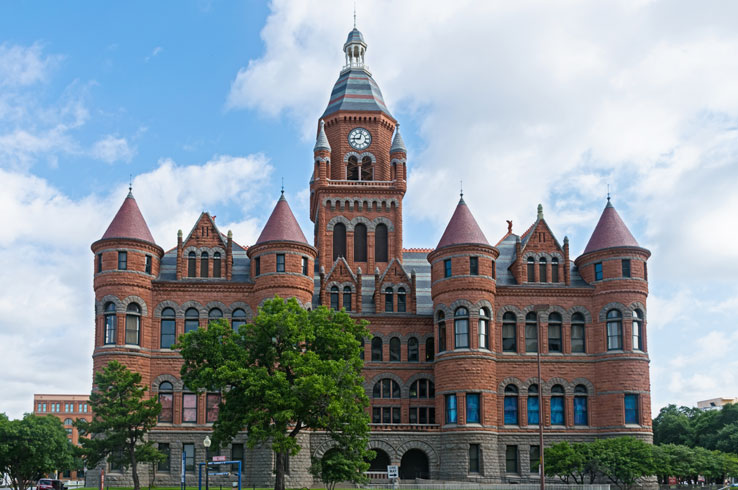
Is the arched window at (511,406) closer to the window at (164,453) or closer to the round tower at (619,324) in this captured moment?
the round tower at (619,324)

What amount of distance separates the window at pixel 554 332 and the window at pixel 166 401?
88.0 feet

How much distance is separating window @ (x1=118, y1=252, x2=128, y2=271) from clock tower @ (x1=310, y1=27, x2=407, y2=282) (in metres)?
15.5

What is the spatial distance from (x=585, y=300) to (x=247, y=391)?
94.1 feet

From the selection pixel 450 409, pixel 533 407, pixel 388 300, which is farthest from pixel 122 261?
pixel 533 407

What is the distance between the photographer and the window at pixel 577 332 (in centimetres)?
6512

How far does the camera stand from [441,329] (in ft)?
211

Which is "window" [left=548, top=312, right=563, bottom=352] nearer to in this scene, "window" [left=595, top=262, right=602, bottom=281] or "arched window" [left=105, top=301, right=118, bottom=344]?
"window" [left=595, top=262, right=602, bottom=281]

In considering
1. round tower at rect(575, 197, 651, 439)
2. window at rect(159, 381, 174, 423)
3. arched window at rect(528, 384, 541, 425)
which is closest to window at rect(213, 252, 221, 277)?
window at rect(159, 381, 174, 423)

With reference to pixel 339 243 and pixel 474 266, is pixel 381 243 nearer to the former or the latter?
pixel 339 243

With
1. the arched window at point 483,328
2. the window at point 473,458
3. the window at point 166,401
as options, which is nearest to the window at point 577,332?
the arched window at point 483,328

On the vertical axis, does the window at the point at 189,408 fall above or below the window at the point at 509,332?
below

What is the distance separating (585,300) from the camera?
65500 mm

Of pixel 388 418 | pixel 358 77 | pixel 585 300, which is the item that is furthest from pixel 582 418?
pixel 358 77

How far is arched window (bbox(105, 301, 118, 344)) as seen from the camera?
2419 inches
